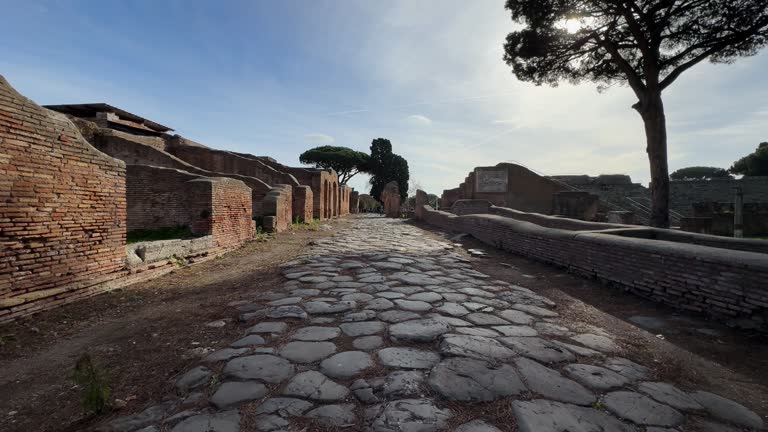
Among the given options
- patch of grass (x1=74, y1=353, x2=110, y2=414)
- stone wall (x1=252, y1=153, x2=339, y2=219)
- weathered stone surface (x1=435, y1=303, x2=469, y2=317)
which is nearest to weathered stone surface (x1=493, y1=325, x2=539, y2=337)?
weathered stone surface (x1=435, y1=303, x2=469, y2=317)

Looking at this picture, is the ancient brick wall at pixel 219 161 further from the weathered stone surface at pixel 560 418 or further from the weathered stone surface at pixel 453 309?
the weathered stone surface at pixel 560 418

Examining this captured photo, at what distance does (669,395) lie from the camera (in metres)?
2.02

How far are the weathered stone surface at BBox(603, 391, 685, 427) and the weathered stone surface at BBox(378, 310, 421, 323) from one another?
1663 millimetres

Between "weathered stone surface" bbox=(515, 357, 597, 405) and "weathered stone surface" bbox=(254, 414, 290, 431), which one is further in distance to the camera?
"weathered stone surface" bbox=(515, 357, 597, 405)

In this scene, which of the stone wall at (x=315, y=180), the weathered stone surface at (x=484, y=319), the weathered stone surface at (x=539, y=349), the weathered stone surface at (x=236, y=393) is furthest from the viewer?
the stone wall at (x=315, y=180)

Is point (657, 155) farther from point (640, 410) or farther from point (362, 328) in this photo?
point (362, 328)

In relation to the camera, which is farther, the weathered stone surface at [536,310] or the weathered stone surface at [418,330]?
the weathered stone surface at [536,310]

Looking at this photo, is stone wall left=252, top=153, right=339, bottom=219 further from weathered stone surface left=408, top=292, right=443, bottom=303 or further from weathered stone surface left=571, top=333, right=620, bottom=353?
weathered stone surface left=571, top=333, right=620, bottom=353

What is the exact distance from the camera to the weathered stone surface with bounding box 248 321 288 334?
288cm

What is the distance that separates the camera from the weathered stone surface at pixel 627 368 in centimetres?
226

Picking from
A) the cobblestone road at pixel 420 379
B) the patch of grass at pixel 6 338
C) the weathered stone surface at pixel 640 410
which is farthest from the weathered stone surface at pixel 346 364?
the patch of grass at pixel 6 338

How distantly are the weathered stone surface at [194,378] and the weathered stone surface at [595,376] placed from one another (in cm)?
241

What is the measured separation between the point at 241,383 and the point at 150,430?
494 mm

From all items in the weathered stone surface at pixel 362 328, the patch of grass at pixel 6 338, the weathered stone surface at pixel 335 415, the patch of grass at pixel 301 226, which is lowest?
the patch of grass at pixel 6 338
